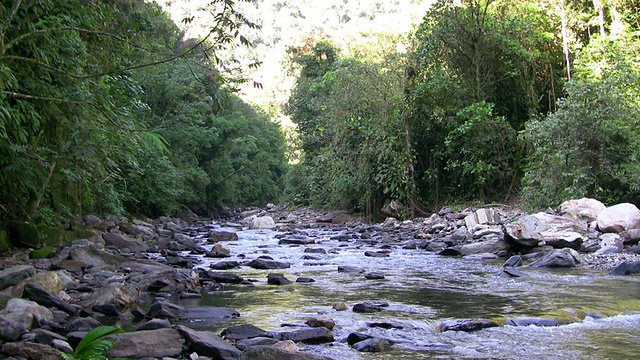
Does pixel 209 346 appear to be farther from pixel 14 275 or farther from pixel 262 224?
pixel 262 224

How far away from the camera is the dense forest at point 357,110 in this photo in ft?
21.8

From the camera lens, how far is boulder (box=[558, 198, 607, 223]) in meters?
11.8

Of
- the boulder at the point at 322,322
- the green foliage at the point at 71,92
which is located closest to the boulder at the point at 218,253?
the green foliage at the point at 71,92

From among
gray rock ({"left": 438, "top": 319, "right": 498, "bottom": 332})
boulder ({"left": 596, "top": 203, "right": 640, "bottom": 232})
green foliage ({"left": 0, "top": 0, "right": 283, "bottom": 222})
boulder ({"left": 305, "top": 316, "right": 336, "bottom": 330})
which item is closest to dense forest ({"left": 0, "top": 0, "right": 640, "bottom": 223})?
green foliage ({"left": 0, "top": 0, "right": 283, "bottom": 222})

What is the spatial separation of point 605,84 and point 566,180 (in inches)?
94.3

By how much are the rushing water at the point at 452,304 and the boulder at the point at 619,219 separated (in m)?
2.75

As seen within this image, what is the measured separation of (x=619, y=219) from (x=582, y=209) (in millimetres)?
1087

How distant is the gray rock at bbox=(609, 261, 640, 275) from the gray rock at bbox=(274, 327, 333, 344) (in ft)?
17.9

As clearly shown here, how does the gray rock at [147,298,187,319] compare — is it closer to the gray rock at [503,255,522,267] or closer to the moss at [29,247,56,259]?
the moss at [29,247,56,259]

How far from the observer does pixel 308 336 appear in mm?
4730

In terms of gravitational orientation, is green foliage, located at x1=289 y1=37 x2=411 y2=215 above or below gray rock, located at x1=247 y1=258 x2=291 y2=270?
above

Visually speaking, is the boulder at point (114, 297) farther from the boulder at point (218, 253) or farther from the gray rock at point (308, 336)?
the boulder at point (218, 253)

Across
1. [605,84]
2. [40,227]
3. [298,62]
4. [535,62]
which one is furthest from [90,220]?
[298,62]

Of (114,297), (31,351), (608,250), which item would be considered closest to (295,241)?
(608,250)
